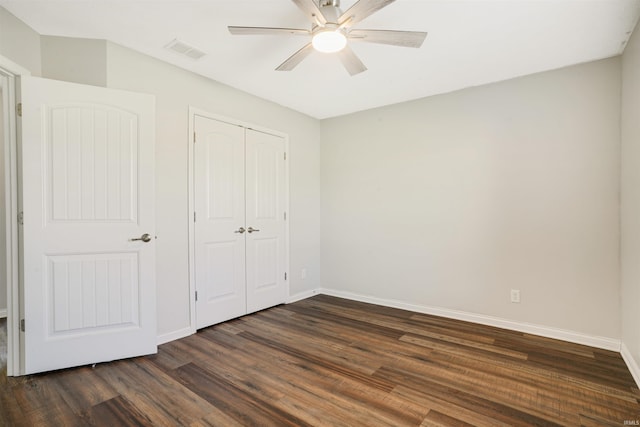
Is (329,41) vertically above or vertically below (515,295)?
above

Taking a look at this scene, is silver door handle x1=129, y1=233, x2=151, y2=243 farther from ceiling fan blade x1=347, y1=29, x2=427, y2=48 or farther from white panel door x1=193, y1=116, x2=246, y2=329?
ceiling fan blade x1=347, y1=29, x2=427, y2=48

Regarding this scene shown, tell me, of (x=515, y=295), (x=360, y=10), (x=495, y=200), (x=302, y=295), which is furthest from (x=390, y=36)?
(x=302, y=295)

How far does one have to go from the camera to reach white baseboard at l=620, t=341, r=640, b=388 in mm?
2115

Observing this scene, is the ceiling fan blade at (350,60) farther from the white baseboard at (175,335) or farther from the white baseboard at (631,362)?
the white baseboard at (631,362)

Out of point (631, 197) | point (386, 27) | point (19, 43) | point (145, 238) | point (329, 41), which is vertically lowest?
point (145, 238)

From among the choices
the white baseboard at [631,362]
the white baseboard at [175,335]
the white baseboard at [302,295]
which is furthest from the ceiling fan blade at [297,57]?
the white baseboard at [631,362]

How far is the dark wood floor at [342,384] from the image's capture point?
5.85 feet

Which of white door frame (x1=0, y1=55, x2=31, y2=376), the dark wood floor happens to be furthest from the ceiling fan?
the dark wood floor

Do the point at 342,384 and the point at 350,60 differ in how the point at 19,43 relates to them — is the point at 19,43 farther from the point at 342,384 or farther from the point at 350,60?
the point at 342,384

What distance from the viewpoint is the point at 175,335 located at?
2.87 meters

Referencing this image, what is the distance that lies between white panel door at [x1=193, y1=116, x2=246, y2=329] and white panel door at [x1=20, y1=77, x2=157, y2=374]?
550mm

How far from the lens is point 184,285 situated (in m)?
2.96

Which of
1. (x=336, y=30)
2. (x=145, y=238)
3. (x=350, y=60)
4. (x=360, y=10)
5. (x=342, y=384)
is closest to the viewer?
(x=360, y=10)

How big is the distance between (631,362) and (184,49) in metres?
4.11
